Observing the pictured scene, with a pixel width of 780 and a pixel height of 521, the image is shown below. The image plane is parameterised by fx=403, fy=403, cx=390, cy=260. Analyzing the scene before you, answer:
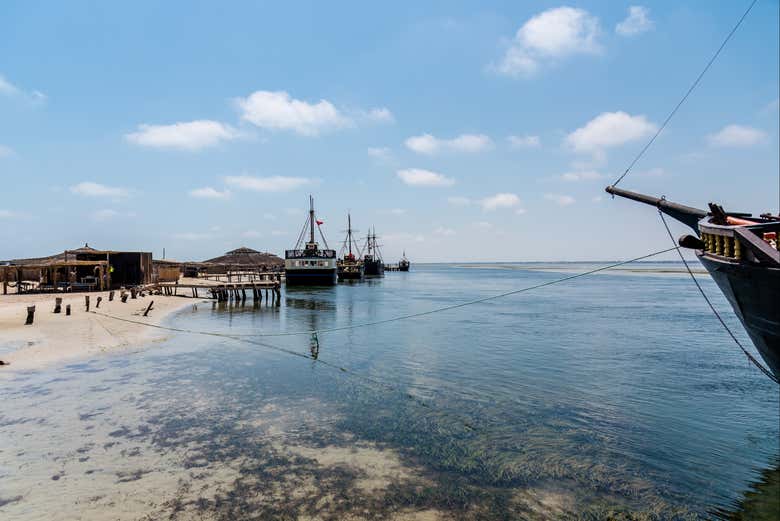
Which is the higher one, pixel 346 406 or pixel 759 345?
pixel 759 345

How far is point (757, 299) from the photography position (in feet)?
24.0

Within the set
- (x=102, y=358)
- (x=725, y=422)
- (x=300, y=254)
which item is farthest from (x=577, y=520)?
(x=300, y=254)

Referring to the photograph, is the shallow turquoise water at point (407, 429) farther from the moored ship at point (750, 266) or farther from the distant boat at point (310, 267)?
the distant boat at point (310, 267)

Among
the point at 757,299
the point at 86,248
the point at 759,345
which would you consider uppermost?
the point at 86,248

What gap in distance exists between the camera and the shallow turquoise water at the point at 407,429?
6242 millimetres

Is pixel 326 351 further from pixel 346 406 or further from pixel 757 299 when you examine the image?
pixel 757 299

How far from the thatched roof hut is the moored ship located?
76864mm

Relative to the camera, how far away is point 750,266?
693 centimetres

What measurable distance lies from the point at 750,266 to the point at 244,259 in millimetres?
81728

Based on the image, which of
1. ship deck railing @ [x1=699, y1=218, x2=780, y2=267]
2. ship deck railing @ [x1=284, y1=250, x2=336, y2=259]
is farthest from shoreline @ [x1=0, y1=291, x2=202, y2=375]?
ship deck railing @ [x1=284, y1=250, x2=336, y2=259]

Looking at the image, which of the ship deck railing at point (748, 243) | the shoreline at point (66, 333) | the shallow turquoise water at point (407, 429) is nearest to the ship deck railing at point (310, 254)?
the shoreline at point (66, 333)

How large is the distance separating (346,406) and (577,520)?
6.15 metres

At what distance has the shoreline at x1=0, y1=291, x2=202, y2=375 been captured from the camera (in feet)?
47.2

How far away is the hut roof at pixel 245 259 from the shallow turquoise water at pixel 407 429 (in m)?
64.5
